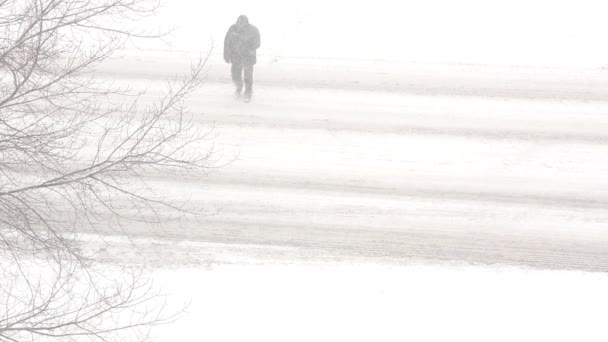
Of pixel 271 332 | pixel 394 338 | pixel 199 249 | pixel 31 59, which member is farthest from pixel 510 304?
pixel 31 59

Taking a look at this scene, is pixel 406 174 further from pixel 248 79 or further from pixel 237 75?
pixel 237 75

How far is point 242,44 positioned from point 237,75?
607 mm

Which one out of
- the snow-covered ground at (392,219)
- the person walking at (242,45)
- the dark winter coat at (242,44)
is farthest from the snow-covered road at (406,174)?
the dark winter coat at (242,44)

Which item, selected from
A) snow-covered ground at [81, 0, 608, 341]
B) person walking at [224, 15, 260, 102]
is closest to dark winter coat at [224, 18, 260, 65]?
person walking at [224, 15, 260, 102]

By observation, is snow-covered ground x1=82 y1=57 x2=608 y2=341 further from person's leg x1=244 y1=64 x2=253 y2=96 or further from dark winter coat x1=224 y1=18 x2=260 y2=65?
dark winter coat x1=224 y1=18 x2=260 y2=65

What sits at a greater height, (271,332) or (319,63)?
(319,63)

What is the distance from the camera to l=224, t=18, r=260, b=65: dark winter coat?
12.1 meters

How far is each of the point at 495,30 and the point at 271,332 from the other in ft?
34.6

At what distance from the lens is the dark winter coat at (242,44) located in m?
12.1

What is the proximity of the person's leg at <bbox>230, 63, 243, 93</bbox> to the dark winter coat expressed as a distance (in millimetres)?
100

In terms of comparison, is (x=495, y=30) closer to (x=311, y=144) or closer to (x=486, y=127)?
(x=486, y=127)

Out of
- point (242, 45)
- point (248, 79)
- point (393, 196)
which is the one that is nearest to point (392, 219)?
point (393, 196)

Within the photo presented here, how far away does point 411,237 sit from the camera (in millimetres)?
9070

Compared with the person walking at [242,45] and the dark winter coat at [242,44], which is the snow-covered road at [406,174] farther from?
the dark winter coat at [242,44]
